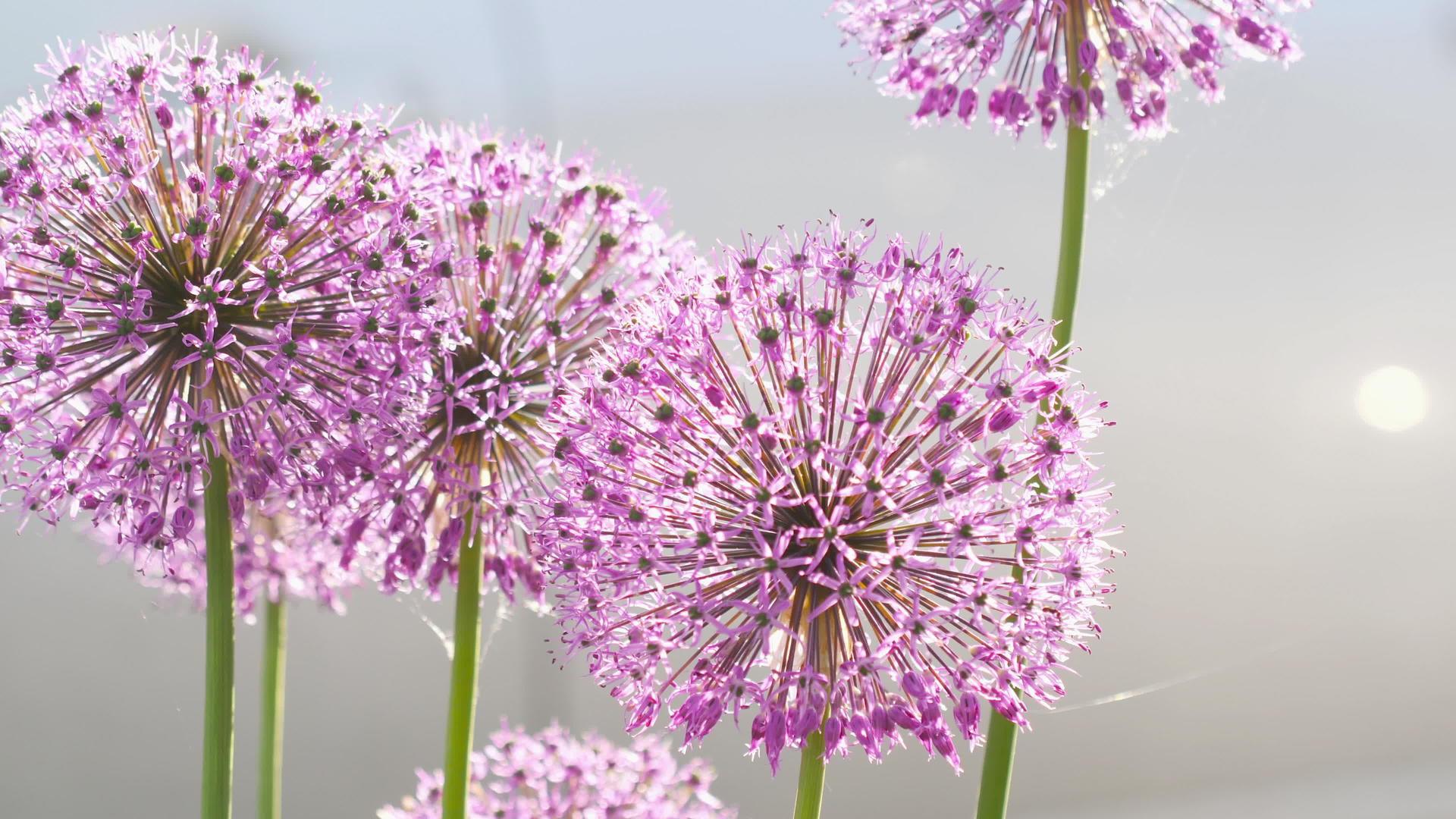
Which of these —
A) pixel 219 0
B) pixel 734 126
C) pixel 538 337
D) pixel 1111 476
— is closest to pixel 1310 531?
pixel 1111 476

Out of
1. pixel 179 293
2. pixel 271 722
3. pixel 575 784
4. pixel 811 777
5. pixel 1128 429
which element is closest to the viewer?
pixel 811 777

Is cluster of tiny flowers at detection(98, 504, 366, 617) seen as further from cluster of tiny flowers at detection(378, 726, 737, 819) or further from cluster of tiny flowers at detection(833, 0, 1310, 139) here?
cluster of tiny flowers at detection(833, 0, 1310, 139)

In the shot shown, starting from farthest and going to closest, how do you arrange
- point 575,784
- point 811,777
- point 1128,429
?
point 1128,429, point 575,784, point 811,777

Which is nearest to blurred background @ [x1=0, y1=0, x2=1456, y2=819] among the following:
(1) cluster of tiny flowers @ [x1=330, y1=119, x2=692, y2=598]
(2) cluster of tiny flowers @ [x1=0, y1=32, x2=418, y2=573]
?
(1) cluster of tiny flowers @ [x1=330, y1=119, x2=692, y2=598]

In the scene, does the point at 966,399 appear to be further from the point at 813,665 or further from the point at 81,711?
the point at 81,711

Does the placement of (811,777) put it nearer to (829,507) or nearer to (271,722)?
(829,507)

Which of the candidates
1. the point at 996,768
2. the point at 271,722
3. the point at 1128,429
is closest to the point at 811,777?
the point at 996,768

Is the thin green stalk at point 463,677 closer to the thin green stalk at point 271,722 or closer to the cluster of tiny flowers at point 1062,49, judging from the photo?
the thin green stalk at point 271,722
